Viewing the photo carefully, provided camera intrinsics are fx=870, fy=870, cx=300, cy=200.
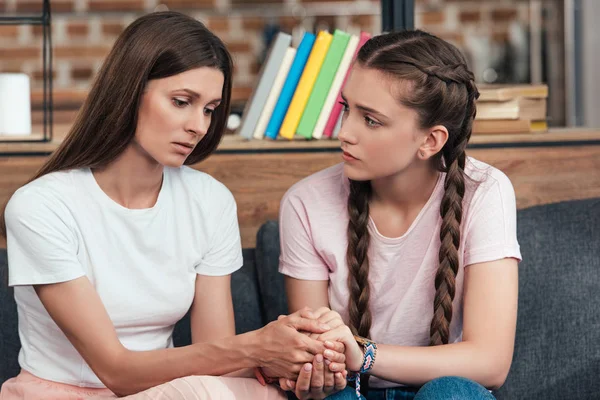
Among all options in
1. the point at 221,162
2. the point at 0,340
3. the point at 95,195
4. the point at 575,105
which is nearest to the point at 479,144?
the point at 221,162

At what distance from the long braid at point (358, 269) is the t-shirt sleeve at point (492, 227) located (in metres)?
0.21

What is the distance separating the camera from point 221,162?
7.33 feet

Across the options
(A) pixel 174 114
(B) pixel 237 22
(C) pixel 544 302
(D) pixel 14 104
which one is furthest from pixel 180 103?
(B) pixel 237 22

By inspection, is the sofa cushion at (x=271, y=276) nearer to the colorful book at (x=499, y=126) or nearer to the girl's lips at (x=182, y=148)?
the girl's lips at (x=182, y=148)

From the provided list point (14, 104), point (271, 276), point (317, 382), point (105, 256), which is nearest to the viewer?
point (317, 382)

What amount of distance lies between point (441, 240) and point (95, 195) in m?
0.69

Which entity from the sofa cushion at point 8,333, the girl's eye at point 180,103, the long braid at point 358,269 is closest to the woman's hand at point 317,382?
the long braid at point 358,269

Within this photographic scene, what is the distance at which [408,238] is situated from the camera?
181 cm

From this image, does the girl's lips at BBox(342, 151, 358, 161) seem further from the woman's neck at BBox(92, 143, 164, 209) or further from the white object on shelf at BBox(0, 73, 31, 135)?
the white object on shelf at BBox(0, 73, 31, 135)

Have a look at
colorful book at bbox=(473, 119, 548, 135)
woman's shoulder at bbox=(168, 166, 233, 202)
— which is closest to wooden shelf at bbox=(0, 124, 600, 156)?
colorful book at bbox=(473, 119, 548, 135)

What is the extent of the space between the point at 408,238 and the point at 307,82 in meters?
0.61

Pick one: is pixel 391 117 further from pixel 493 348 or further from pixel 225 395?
pixel 225 395

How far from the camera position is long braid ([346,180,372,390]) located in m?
1.78

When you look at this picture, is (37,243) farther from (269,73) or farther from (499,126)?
(499,126)
